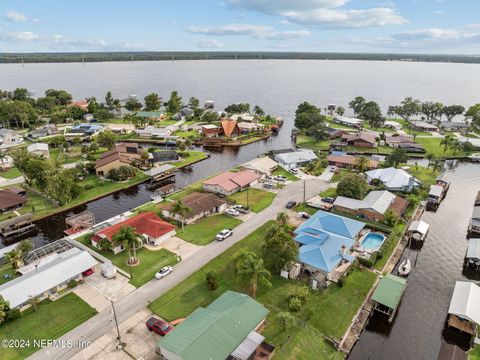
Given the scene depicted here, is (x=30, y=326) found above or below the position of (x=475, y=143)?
below

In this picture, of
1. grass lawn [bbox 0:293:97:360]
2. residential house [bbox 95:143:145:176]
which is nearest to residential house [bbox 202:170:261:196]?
residential house [bbox 95:143:145:176]

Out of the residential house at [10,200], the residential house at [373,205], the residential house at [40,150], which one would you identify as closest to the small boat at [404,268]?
the residential house at [373,205]

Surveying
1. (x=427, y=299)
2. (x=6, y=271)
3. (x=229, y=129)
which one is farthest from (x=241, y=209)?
(x=229, y=129)

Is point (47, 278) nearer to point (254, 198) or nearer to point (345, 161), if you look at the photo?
point (254, 198)

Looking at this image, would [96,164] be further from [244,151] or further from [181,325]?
[181,325]

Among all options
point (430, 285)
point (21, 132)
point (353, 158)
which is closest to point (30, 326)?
point (430, 285)
